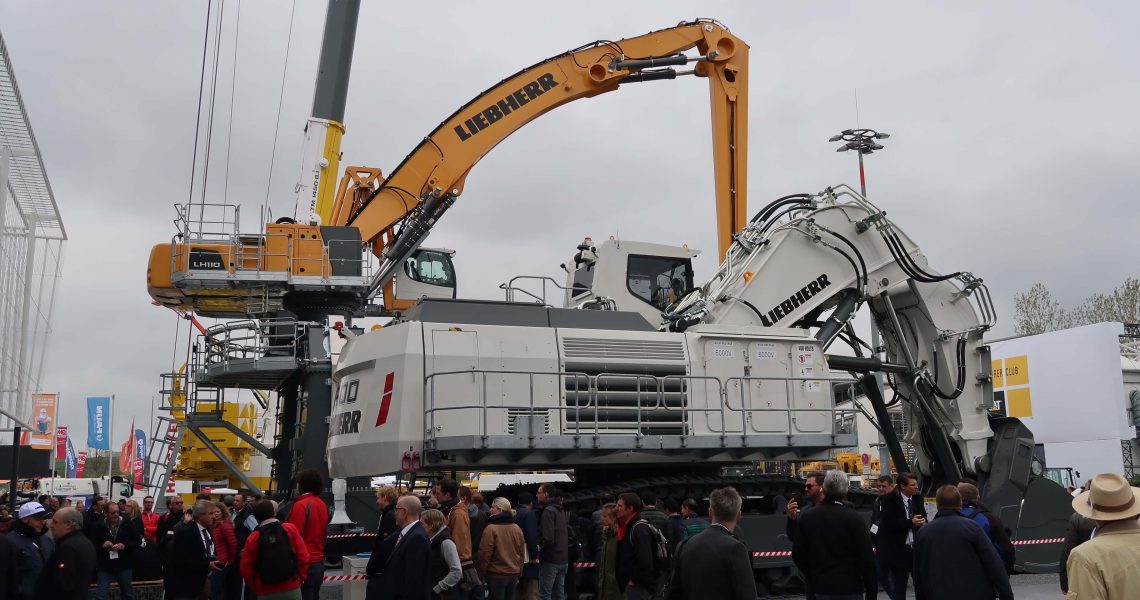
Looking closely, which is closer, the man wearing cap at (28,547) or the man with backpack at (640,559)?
the man with backpack at (640,559)

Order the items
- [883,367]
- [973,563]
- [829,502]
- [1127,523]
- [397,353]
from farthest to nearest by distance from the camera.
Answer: [883,367] < [397,353] < [829,502] < [973,563] < [1127,523]

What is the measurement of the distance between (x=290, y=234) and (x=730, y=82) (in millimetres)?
9981

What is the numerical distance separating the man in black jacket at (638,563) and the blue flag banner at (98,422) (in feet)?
152

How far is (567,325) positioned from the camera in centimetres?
1488

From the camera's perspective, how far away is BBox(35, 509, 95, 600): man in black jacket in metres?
8.21

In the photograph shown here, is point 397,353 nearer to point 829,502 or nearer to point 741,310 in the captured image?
point 741,310

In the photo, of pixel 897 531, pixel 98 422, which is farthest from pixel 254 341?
pixel 98 422

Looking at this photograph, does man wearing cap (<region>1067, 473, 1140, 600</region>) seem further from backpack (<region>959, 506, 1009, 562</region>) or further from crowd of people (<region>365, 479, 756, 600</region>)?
backpack (<region>959, 506, 1009, 562</region>)

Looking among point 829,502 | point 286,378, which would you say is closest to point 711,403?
point 829,502

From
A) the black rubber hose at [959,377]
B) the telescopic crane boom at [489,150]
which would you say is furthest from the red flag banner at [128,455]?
the black rubber hose at [959,377]

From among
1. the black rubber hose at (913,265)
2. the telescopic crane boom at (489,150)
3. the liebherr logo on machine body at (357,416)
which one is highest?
the telescopic crane boom at (489,150)

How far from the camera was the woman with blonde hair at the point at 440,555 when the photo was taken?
28.5 ft

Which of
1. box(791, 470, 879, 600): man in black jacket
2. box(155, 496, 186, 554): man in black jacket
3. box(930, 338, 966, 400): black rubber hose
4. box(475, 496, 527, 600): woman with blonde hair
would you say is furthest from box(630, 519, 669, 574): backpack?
box(930, 338, 966, 400): black rubber hose

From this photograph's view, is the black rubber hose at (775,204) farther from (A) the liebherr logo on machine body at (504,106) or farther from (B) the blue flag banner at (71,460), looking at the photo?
(B) the blue flag banner at (71,460)
